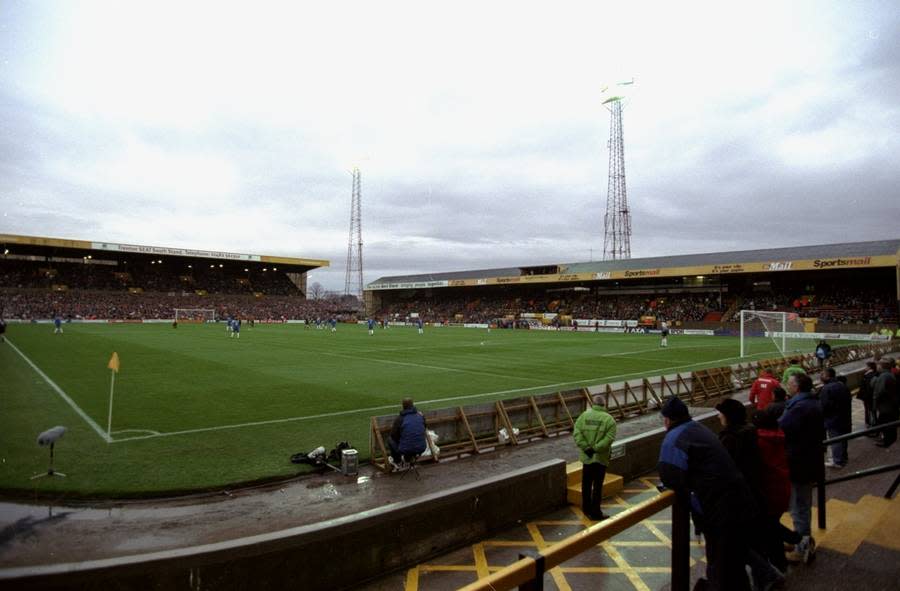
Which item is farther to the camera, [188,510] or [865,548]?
[188,510]

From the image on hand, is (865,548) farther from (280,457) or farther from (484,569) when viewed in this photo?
(280,457)

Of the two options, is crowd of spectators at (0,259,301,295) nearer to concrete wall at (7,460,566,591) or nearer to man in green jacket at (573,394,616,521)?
concrete wall at (7,460,566,591)

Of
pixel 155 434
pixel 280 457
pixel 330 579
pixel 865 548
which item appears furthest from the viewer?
pixel 155 434

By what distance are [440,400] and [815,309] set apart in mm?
52611

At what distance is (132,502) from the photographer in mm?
7996

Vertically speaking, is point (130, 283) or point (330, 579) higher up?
point (130, 283)

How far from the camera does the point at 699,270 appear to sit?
58.7 meters

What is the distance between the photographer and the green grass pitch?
952 centimetres

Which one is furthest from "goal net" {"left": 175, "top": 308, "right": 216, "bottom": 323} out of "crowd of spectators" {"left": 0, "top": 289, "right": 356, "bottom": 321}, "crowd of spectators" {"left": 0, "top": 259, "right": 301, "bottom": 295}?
"crowd of spectators" {"left": 0, "top": 259, "right": 301, "bottom": 295}

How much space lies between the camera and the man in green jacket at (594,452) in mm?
7172

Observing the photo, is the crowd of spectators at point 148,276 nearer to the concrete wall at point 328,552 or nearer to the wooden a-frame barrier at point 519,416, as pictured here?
the wooden a-frame barrier at point 519,416

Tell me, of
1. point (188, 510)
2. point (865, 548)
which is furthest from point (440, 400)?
point (865, 548)

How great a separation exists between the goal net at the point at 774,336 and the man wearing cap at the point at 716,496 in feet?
98.8

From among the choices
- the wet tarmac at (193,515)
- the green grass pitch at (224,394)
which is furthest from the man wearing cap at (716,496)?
the green grass pitch at (224,394)
